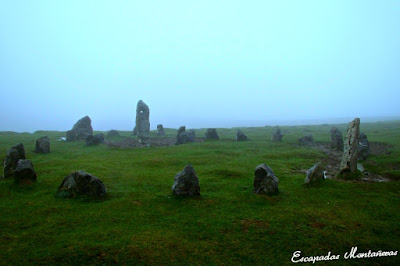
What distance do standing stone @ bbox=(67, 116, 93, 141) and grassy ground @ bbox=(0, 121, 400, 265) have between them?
88.9 feet

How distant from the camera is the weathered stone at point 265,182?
15.4 metres

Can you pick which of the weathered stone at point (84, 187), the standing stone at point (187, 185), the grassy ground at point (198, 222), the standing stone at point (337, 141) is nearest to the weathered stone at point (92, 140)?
the grassy ground at point (198, 222)

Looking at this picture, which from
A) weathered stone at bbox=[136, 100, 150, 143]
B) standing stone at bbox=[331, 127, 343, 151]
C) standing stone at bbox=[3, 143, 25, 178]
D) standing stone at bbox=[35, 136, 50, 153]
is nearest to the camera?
standing stone at bbox=[3, 143, 25, 178]

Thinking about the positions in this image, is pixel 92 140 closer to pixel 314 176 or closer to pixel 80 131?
pixel 80 131

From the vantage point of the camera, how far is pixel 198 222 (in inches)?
466

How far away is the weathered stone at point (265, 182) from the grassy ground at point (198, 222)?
2.02 ft

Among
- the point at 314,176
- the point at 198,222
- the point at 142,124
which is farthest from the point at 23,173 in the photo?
the point at 142,124

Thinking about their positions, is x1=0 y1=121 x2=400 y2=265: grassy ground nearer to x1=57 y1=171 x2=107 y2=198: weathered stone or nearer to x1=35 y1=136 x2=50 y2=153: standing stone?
x1=57 y1=171 x2=107 y2=198: weathered stone

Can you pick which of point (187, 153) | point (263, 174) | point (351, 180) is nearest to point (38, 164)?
point (187, 153)

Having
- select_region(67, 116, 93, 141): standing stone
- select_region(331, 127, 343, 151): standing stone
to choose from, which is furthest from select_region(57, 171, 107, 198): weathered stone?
select_region(67, 116, 93, 141): standing stone

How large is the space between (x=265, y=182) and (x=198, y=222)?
17.7 feet

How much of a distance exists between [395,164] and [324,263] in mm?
20558

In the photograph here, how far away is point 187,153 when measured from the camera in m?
31.2

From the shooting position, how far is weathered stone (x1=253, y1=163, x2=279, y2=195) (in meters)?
15.4
